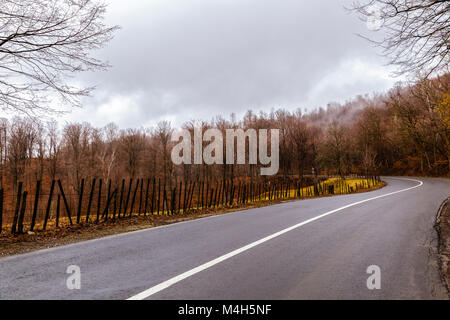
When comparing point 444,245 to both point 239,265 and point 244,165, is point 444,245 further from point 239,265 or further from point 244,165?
point 244,165

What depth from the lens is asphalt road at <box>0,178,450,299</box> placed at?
11.9 ft

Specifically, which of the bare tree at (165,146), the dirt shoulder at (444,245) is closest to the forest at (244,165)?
the bare tree at (165,146)

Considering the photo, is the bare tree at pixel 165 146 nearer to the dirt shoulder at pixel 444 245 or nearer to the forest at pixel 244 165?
the forest at pixel 244 165

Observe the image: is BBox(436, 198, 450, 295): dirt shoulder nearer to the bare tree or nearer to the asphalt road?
the asphalt road

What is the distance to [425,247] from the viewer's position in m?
5.88

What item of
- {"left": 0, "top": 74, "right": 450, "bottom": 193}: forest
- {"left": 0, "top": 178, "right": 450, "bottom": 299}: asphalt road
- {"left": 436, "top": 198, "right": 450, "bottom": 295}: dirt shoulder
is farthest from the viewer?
{"left": 0, "top": 74, "right": 450, "bottom": 193}: forest

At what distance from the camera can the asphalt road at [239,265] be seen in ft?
11.9

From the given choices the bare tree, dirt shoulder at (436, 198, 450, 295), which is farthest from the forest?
dirt shoulder at (436, 198, 450, 295)

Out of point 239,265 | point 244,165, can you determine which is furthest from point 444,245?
Answer: point 244,165

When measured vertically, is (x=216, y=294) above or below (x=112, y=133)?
below

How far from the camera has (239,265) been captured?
464cm
